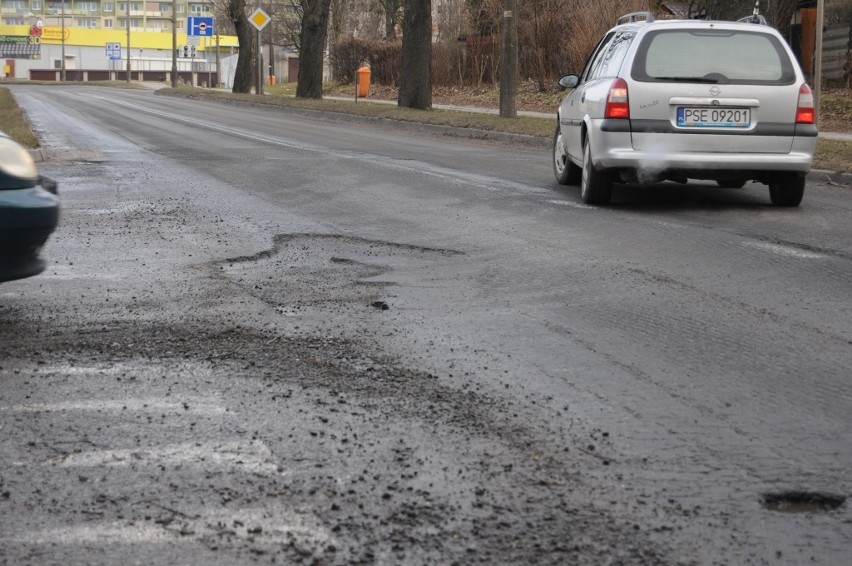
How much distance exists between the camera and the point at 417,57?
29766mm

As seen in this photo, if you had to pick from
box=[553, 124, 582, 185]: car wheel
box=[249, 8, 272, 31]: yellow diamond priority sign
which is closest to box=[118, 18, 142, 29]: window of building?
box=[249, 8, 272, 31]: yellow diamond priority sign

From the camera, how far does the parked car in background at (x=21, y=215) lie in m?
5.34

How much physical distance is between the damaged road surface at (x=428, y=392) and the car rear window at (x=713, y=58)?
1459 millimetres

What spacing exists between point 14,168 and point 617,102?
585 cm

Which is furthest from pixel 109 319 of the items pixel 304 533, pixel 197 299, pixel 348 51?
pixel 348 51

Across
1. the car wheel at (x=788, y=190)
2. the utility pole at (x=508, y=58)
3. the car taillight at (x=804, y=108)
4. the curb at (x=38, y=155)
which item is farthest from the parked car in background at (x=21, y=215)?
the utility pole at (x=508, y=58)

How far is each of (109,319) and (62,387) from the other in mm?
1203

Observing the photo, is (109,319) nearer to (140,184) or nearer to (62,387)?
(62,387)

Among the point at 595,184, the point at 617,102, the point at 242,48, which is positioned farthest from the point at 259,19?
the point at 617,102

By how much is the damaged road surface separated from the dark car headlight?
64cm

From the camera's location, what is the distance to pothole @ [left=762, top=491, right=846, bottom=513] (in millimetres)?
3281

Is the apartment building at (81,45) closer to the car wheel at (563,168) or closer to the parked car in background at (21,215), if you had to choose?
the car wheel at (563,168)

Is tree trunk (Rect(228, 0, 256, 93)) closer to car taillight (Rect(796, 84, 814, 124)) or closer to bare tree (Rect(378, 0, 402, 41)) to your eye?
bare tree (Rect(378, 0, 402, 41))

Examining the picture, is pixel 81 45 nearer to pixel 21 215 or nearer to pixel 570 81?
pixel 570 81
